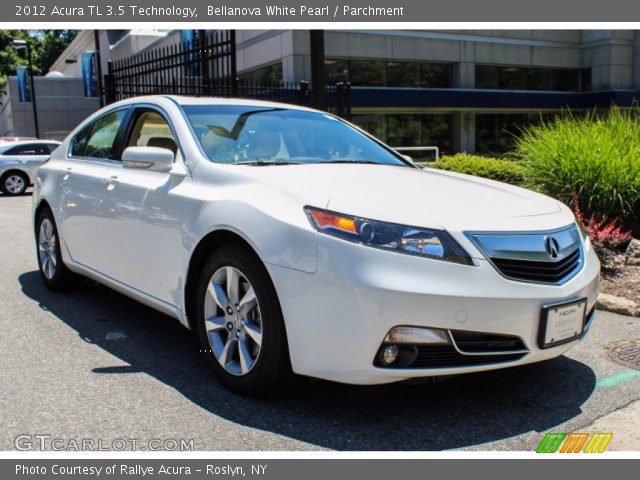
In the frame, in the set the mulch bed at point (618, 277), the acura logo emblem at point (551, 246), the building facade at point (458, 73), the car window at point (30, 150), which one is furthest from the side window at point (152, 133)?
the building facade at point (458, 73)

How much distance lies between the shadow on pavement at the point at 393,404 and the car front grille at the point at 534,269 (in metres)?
0.73

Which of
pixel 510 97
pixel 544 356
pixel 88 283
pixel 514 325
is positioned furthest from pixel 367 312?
pixel 510 97

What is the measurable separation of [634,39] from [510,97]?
26.9 feet

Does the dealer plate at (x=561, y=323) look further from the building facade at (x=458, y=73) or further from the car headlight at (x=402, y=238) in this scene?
the building facade at (x=458, y=73)

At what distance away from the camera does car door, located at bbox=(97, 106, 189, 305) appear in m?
3.89

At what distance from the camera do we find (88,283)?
6.19 metres

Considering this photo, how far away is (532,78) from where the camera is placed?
3284 centimetres

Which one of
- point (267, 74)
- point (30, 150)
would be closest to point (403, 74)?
point (267, 74)

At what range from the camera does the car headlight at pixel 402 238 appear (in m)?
2.98

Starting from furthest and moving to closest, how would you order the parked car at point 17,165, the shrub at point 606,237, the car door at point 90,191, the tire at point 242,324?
the parked car at point 17,165, the shrub at point 606,237, the car door at point 90,191, the tire at point 242,324

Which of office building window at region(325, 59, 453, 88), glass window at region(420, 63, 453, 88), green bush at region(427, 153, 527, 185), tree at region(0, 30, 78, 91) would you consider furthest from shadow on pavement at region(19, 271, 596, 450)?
tree at region(0, 30, 78, 91)

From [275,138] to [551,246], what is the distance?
1946mm

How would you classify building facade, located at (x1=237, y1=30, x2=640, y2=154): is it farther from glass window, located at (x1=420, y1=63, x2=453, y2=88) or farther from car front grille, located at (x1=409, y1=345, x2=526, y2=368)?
car front grille, located at (x1=409, y1=345, x2=526, y2=368)
